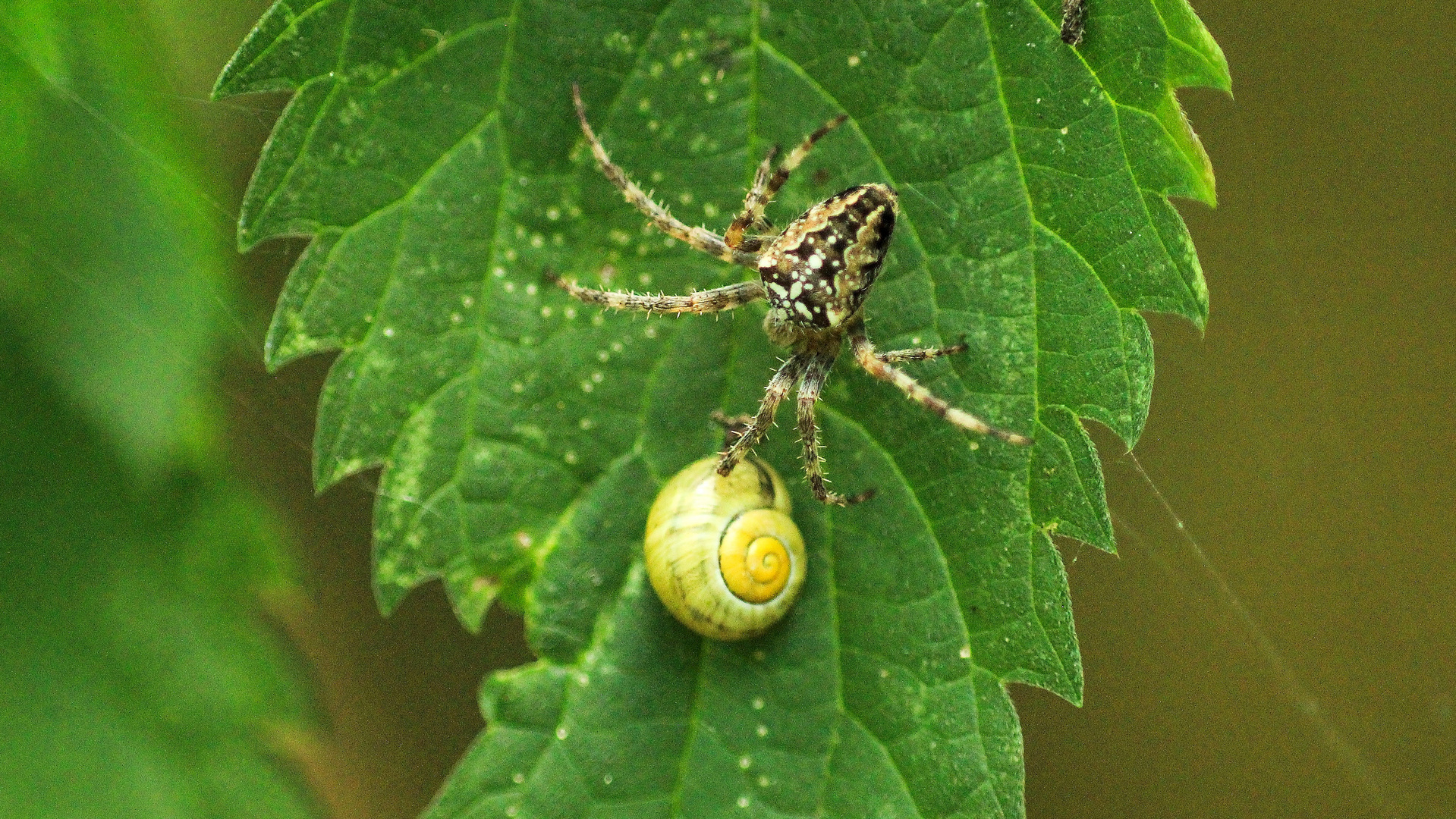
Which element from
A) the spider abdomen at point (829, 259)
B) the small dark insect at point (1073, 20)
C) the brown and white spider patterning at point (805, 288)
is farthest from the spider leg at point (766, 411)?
the small dark insect at point (1073, 20)

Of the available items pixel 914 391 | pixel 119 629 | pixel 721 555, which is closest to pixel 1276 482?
pixel 914 391

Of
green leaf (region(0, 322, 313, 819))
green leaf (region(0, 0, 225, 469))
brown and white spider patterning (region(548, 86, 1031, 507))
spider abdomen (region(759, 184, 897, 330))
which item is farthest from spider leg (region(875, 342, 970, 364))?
green leaf (region(0, 322, 313, 819))

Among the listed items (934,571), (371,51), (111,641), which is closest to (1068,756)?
(934,571)

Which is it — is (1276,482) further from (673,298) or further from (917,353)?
(673,298)

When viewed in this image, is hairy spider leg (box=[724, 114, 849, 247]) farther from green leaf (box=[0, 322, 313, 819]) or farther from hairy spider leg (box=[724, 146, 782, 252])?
green leaf (box=[0, 322, 313, 819])

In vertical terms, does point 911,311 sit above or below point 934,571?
above

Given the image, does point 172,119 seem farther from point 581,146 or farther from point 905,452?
point 905,452
